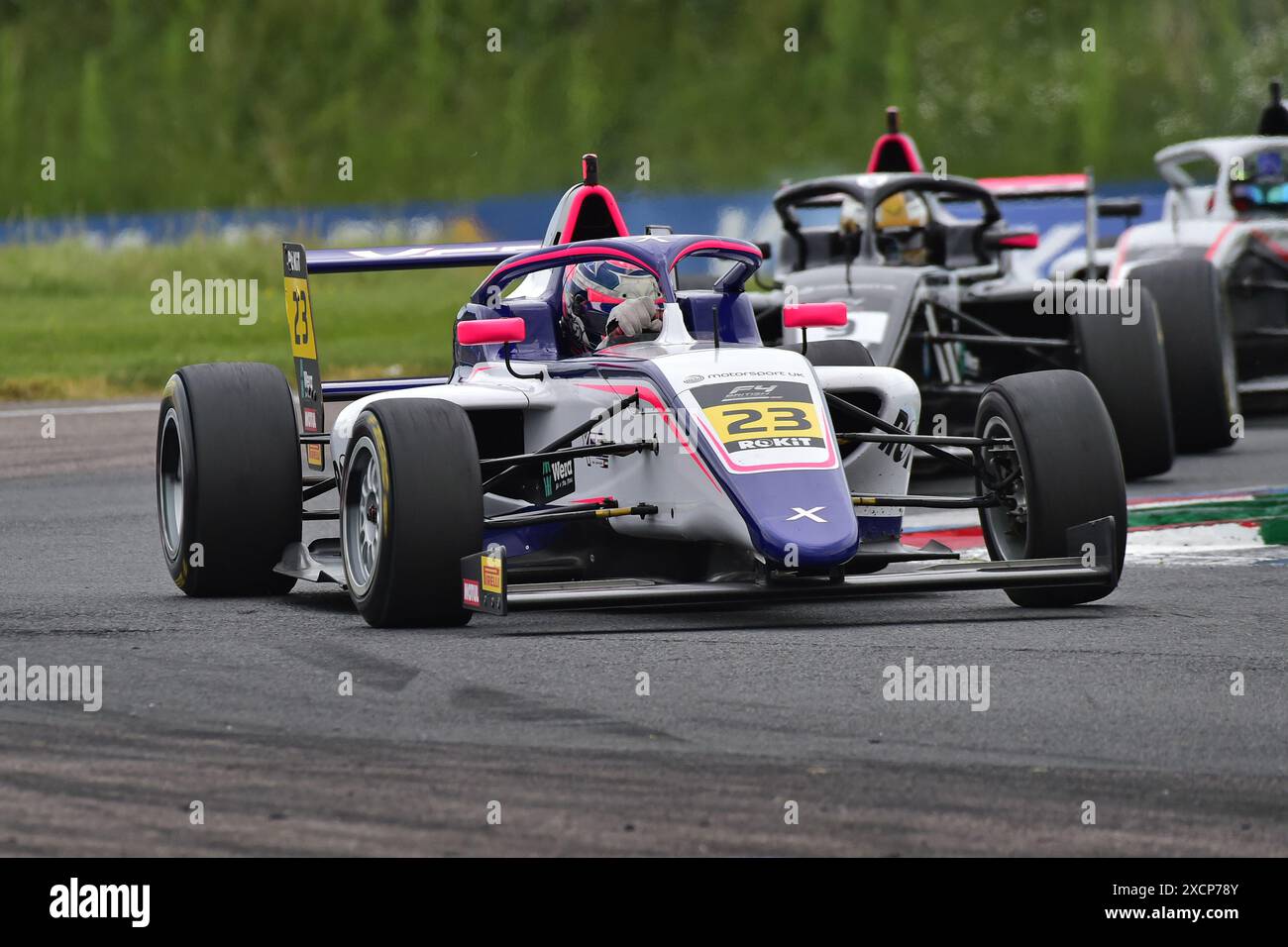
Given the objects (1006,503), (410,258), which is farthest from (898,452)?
(410,258)

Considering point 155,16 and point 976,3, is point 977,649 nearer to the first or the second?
point 976,3

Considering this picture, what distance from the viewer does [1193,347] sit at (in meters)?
14.8

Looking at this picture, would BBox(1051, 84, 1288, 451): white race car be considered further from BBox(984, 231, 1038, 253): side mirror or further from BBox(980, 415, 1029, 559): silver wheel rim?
BBox(980, 415, 1029, 559): silver wheel rim

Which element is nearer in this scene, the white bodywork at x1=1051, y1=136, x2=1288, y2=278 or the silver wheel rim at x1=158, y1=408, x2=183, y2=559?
the silver wheel rim at x1=158, y1=408, x2=183, y2=559

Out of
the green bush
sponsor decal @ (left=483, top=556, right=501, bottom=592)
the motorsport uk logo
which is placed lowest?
the motorsport uk logo

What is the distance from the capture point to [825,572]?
8070 mm

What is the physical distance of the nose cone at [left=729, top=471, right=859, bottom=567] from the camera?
7.91m

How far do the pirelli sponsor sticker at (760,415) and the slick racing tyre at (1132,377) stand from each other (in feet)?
16.8

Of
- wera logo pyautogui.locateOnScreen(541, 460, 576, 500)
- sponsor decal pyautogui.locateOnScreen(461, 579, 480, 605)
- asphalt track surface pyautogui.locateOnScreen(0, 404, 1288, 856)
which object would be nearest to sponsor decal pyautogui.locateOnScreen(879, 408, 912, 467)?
asphalt track surface pyautogui.locateOnScreen(0, 404, 1288, 856)

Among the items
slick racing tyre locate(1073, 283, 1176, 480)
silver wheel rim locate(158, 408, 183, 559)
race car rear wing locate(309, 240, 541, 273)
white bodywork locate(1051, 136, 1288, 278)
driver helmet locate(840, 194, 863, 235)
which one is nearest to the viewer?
silver wheel rim locate(158, 408, 183, 559)

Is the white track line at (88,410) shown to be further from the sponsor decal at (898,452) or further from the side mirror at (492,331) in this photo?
the sponsor decal at (898,452)

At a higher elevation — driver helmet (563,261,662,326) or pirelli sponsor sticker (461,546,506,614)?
driver helmet (563,261,662,326)

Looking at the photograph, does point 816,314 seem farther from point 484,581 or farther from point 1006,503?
point 484,581

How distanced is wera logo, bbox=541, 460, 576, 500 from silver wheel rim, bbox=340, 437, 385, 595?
2.34ft
